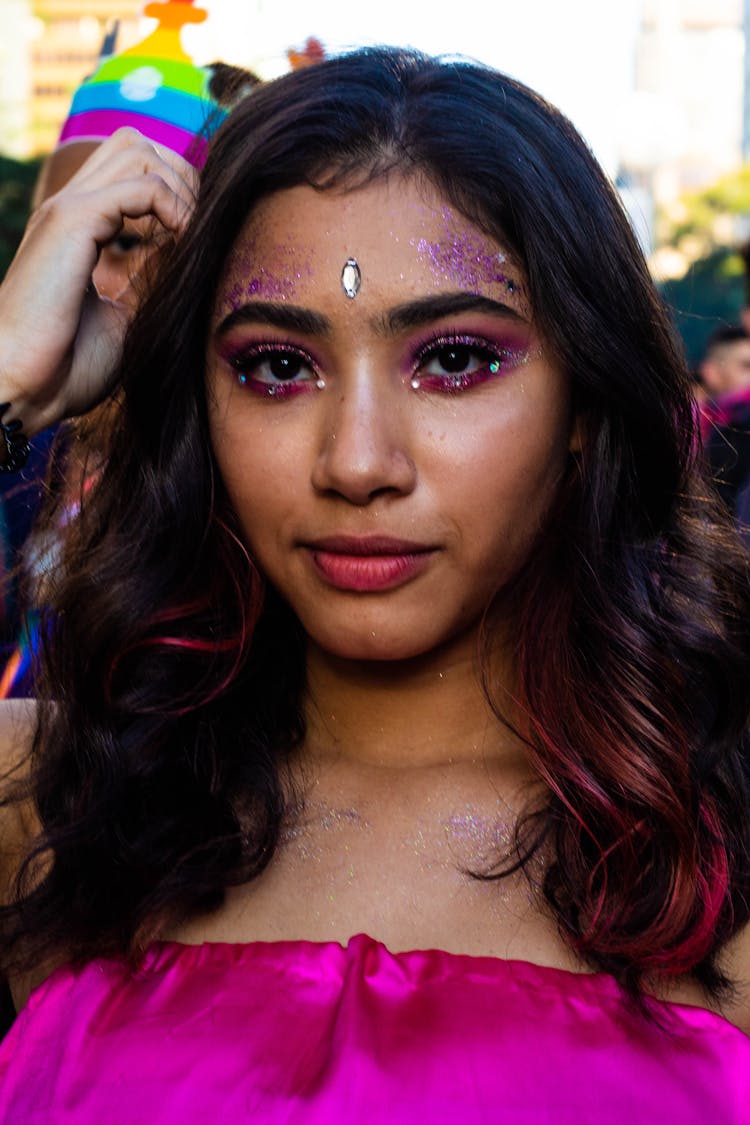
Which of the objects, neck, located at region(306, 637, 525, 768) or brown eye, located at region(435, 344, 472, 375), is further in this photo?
neck, located at region(306, 637, 525, 768)

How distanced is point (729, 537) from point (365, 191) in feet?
2.56

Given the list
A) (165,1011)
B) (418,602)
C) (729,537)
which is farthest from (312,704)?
(729,537)

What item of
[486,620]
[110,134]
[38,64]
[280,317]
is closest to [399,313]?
[280,317]

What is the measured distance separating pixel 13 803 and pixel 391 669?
592mm

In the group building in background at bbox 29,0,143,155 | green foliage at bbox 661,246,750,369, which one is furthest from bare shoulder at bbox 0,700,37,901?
building in background at bbox 29,0,143,155

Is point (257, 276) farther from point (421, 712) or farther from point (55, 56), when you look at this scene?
point (55, 56)

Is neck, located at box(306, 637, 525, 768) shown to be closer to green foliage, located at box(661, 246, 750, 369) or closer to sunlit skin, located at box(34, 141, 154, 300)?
sunlit skin, located at box(34, 141, 154, 300)

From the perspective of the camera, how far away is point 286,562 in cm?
183

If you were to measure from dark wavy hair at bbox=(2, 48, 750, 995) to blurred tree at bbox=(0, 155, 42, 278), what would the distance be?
7991mm

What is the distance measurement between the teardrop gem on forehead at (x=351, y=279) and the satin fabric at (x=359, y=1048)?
2.74ft

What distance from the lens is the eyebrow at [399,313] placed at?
175 centimetres

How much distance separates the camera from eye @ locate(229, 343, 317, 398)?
71.5 inches

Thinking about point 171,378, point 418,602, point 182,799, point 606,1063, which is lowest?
point 606,1063

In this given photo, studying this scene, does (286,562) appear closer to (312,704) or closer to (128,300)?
(312,704)
